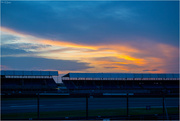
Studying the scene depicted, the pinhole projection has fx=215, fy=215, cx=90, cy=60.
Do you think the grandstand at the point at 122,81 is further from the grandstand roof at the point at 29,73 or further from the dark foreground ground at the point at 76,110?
the dark foreground ground at the point at 76,110

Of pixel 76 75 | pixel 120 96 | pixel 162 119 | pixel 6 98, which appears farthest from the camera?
pixel 76 75

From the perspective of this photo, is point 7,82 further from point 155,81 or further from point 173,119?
point 173,119

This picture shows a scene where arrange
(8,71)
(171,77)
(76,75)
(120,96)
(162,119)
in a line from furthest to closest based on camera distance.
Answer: (171,77)
(76,75)
(8,71)
(120,96)
(162,119)

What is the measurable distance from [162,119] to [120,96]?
22034mm

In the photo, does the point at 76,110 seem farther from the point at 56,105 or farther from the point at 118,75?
the point at 118,75

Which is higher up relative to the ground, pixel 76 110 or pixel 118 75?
pixel 118 75

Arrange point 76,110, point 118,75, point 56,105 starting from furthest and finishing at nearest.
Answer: point 118,75 → point 56,105 → point 76,110

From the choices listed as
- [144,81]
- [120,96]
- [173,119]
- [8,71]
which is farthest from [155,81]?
[173,119]

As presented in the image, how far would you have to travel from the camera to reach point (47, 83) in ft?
187

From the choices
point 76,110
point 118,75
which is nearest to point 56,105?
point 76,110

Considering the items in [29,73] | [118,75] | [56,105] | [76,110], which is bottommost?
[76,110]

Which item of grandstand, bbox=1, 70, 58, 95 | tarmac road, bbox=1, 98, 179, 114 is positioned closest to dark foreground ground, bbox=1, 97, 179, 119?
tarmac road, bbox=1, 98, 179, 114

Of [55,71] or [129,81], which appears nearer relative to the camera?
[55,71]

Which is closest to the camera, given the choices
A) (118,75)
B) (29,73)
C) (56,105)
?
(56,105)
